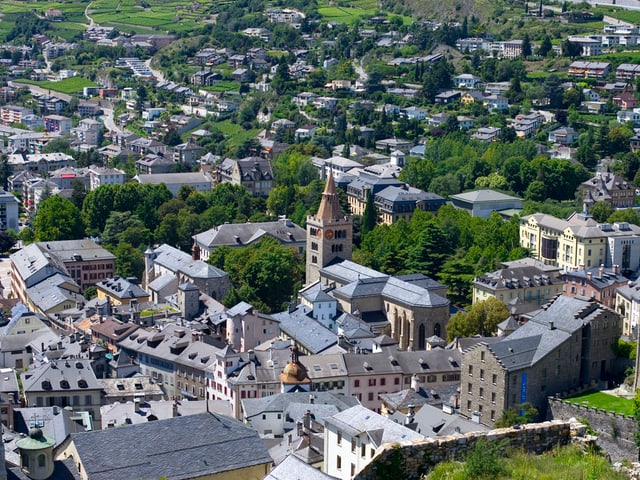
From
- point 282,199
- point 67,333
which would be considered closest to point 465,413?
point 67,333

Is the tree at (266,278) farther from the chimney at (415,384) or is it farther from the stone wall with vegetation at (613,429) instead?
the stone wall with vegetation at (613,429)

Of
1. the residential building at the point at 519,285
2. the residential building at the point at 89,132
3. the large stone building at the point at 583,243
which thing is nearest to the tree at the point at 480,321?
the residential building at the point at 519,285

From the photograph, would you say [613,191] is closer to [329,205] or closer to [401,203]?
[401,203]

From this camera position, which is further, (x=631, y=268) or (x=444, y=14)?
(x=444, y=14)

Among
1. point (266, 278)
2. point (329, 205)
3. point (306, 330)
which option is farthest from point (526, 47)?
point (306, 330)

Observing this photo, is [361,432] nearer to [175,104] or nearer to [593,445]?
[593,445]
